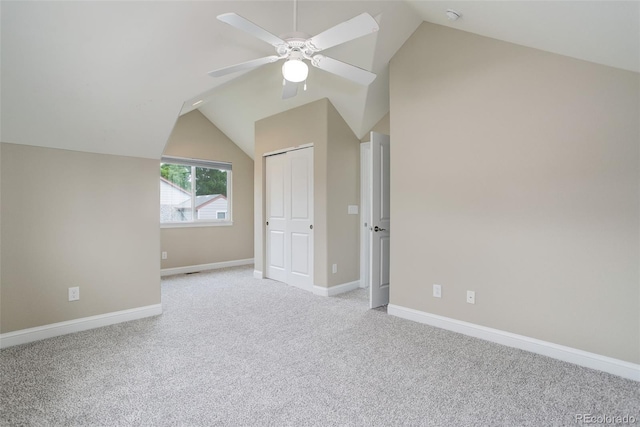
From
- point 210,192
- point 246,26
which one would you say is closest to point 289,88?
point 246,26

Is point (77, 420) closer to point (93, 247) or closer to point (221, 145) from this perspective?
point (93, 247)

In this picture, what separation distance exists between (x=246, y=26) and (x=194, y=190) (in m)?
4.45

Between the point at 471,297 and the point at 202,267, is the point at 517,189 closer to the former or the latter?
the point at 471,297

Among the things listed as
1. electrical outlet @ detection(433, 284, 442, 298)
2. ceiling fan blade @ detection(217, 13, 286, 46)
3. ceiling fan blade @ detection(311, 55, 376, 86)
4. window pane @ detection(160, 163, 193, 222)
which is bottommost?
electrical outlet @ detection(433, 284, 442, 298)

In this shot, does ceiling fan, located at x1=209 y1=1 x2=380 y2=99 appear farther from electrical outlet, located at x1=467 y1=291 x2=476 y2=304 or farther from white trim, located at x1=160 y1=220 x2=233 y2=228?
white trim, located at x1=160 y1=220 x2=233 y2=228

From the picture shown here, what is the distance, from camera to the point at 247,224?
6.45 meters

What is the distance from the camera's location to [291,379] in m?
2.10

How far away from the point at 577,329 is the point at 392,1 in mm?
2925

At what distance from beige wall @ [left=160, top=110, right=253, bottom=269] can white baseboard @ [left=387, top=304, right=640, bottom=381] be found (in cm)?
383

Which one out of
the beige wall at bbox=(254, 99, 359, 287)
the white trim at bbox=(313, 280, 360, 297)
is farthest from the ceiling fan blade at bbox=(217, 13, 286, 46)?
the white trim at bbox=(313, 280, 360, 297)

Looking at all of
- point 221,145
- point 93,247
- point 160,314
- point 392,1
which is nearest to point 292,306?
point 160,314

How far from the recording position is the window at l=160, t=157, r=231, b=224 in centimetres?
547

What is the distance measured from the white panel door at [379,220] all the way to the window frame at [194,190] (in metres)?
3.47

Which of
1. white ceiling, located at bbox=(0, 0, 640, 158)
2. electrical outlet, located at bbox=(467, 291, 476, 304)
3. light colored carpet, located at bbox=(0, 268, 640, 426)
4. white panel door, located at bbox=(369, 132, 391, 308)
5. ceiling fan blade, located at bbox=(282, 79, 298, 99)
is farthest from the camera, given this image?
white panel door, located at bbox=(369, 132, 391, 308)
